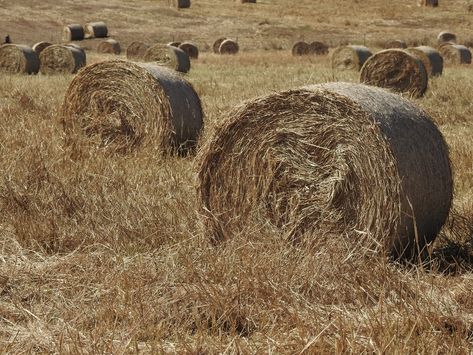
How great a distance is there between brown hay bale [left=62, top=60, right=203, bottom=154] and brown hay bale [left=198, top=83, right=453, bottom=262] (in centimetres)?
327

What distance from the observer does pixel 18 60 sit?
835 inches

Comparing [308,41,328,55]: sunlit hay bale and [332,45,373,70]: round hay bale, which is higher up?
[332,45,373,70]: round hay bale

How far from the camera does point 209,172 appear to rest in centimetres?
559

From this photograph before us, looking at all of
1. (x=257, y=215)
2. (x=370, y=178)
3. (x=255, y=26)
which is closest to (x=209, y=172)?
(x=257, y=215)

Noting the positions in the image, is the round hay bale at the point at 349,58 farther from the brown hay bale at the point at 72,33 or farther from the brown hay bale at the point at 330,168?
the brown hay bale at the point at 72,33

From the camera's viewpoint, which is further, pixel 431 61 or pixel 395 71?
pixel 431 61

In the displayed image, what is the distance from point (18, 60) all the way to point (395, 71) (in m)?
9.82

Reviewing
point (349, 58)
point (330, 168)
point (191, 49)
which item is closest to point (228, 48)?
point (191, 49)

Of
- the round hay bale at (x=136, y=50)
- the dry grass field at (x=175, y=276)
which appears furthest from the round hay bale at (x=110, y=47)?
the dry grass field at (x=175, y=276)

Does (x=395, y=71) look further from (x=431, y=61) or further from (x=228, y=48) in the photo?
(x=228, y=48)

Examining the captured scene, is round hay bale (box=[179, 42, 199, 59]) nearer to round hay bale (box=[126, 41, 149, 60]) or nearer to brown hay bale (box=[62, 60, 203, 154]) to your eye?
round hay bale (box=[126, 41, 149, 60])

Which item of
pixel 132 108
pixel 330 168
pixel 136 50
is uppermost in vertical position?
pixel 330 168

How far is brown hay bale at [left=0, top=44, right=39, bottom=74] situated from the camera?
21156 mm

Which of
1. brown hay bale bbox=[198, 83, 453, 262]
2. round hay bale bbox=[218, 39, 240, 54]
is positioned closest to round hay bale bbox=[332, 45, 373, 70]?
round hay bale bbox=[218, 39, 240, 54]
